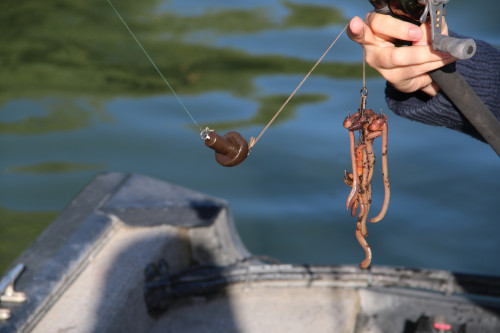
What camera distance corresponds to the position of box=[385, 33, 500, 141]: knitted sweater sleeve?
2.16 m

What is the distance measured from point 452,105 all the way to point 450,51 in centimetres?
55

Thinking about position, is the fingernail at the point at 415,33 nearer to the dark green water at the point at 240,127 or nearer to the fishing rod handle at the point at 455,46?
the fishing rod handle at the point at 455,46

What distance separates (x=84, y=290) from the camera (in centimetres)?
299

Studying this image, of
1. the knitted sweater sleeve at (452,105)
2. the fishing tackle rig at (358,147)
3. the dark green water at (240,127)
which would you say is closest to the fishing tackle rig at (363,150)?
the fishing tackle rig at (358,147)

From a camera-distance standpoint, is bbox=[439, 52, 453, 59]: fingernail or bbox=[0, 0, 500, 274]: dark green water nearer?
bbox=[439, 52, 453, 59]: fingernail

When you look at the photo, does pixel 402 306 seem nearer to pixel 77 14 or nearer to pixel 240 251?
pixel 240 251

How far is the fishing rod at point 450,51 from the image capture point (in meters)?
1.61

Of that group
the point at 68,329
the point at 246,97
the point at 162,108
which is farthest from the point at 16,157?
the point at 68,329

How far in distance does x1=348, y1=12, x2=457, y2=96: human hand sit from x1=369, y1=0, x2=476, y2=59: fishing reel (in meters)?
0.04

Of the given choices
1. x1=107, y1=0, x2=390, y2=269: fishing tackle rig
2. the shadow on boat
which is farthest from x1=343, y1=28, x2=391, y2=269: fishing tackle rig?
the shadow on boat

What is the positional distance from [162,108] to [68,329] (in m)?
3.80

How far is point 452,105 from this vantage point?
2129 mm

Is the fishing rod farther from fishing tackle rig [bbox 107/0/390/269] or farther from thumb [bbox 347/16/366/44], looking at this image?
fishing tackle rig [bbox 107/0/390/269]

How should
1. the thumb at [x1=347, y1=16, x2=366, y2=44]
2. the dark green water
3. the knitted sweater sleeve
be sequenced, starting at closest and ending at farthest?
the thumb at [x1=347, y1=16, x2=366, y2=44] < the knitted sweater sleeve < the dark green water
